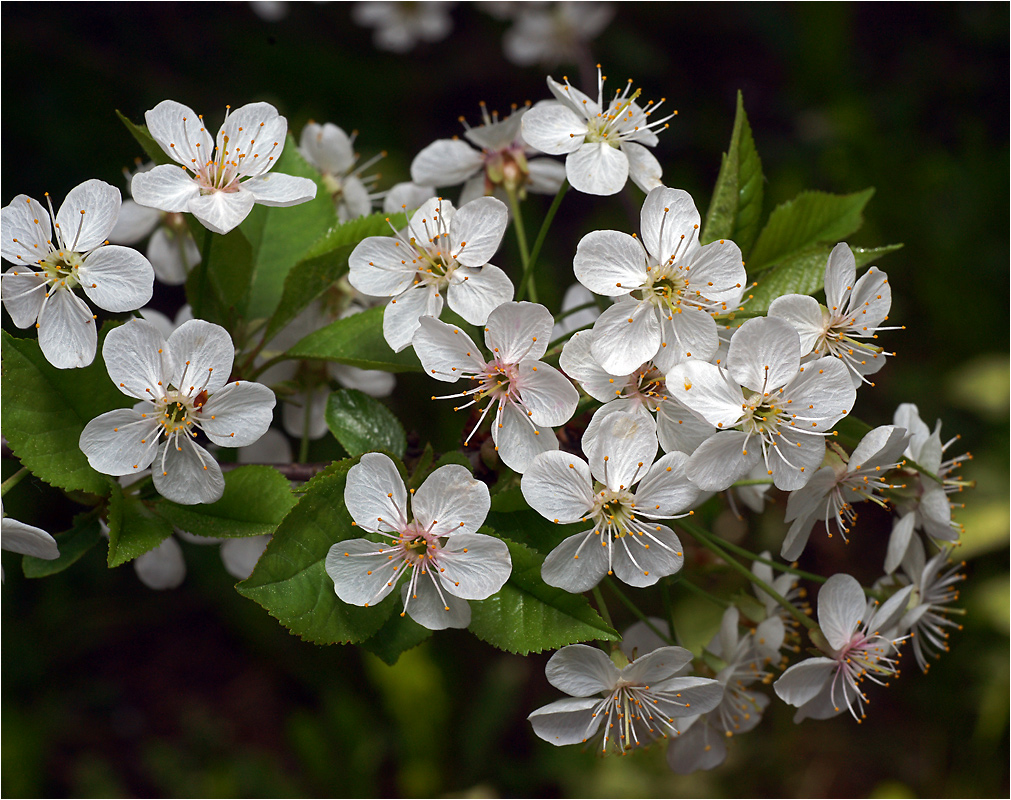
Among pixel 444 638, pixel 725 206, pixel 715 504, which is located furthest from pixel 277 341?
pixel 444 638

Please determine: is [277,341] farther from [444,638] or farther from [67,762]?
[67,762]

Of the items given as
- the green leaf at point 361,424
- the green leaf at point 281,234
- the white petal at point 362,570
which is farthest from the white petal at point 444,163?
the white petal at point 362,570

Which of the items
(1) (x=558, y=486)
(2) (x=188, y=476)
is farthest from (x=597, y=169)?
(2) (x=188, y=476)

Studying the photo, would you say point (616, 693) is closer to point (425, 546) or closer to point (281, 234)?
point (425, 546)

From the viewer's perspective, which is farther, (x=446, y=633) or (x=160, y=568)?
(x=446, y=633)

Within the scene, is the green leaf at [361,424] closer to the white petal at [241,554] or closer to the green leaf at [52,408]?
the green leaf at [52,408]
